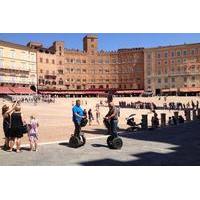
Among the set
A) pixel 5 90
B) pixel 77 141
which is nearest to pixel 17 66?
pixel 5 90

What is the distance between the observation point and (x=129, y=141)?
14492 mm

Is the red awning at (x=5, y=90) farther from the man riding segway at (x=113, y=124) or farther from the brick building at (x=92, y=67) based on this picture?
the man riding segway at (x=113, y=124)

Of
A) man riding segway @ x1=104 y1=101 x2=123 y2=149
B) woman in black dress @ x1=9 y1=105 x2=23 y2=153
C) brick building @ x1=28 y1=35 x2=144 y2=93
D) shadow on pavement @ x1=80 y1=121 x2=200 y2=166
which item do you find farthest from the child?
brick building @ x1=28 y1=35 x2=144 y2=93

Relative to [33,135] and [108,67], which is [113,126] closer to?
[33,135]

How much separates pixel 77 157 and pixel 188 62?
89.5 metres

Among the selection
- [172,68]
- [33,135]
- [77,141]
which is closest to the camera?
[33,135]

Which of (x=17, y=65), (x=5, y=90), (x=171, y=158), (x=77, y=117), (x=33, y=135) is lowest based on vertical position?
(x=171, y=158)

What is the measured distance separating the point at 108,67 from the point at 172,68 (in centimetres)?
1710

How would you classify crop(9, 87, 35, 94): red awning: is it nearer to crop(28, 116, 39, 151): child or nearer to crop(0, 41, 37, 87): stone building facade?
crop(0, 41, 37, 87): stone building facade

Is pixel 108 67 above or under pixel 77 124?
above

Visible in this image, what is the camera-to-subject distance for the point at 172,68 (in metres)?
99.1

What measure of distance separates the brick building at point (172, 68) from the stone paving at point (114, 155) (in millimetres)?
82151

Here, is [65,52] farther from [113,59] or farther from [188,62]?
[188,62]

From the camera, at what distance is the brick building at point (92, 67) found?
9712 centimetres
